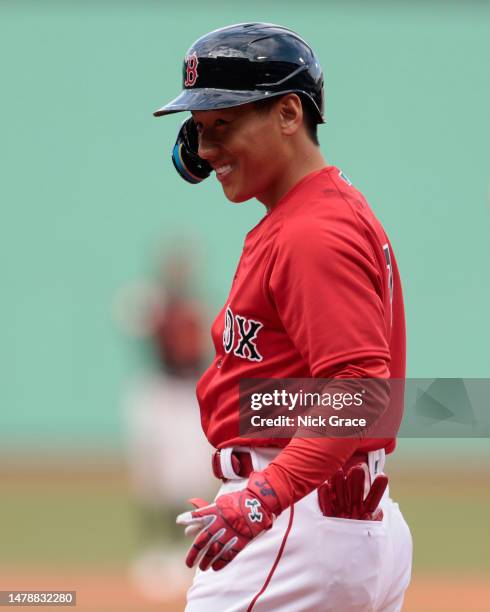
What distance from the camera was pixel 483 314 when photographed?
46.0 ft

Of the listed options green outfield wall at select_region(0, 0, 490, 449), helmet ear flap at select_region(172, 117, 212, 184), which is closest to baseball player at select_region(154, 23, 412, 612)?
helmet ear flap at select_region(172, 117, 212, 184)

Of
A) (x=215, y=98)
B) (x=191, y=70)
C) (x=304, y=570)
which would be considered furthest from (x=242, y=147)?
(x=304, y=570)

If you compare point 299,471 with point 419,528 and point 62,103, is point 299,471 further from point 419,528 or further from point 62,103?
point 62,103

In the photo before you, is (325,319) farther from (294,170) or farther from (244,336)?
(294,170)

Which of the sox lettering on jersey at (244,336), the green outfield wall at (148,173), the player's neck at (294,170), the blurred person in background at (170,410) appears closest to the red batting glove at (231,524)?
the sox lettering on jersey at (244,336)

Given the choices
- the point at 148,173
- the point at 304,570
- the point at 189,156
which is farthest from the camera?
the point at 148,173

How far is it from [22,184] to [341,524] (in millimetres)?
11970

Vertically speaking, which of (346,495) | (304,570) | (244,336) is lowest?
(304,570)

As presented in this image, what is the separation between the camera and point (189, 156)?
3.40 meters

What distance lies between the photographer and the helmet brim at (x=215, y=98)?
283 cm

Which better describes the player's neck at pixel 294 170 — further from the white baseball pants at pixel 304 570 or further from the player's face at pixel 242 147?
the white baseball pants at pixel 304 570

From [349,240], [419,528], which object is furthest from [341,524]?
[419,528]

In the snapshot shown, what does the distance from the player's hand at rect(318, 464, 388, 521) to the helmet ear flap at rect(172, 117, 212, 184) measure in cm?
103

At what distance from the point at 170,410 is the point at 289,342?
20.8 feet
